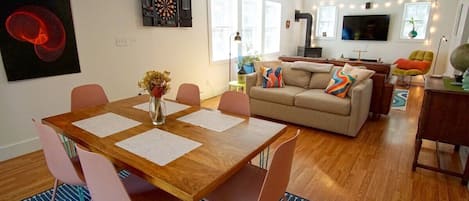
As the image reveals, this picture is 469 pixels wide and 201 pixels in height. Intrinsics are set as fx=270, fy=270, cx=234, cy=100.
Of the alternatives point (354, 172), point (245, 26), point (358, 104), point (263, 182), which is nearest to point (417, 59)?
point (245, 26)

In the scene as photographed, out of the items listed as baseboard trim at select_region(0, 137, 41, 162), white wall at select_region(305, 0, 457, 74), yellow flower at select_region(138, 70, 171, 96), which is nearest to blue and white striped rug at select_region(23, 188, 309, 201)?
baseboard trim at select_region(0, 137, 41, 162)

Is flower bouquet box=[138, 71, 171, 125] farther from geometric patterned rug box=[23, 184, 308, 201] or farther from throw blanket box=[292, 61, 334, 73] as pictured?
throw blanket box=[292, 61, 334, 73]

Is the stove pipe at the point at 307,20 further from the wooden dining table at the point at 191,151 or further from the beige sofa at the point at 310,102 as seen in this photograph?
the wooden dining table at the point at 191,151

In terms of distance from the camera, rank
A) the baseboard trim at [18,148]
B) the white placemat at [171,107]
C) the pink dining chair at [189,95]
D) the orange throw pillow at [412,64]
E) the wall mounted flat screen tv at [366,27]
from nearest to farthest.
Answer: the white placemat at [171,107]
the pink dining chair at [189,95]
the baseboard trim at [18,148]
the orange throw pillow at [412,64]
the wall mounted flat screen tv at [366,27]

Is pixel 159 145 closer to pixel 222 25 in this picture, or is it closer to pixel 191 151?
pixel 191 151

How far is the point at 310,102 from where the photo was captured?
11.4 feet

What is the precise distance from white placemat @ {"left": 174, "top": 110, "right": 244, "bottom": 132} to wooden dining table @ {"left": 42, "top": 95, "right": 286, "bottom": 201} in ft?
0.14

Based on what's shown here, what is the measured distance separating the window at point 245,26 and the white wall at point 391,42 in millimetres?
1815

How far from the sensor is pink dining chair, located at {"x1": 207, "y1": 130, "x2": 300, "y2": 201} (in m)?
1.21

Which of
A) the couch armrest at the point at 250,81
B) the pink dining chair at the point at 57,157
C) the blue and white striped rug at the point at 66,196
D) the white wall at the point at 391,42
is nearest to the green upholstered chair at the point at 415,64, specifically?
the white wall at the point at 391,42

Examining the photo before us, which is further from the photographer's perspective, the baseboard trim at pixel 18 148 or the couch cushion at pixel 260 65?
the couch cushion at pixel 260 65

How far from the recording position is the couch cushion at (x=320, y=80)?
12.5ft

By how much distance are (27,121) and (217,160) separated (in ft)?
8.38

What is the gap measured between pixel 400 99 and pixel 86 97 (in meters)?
5.23
